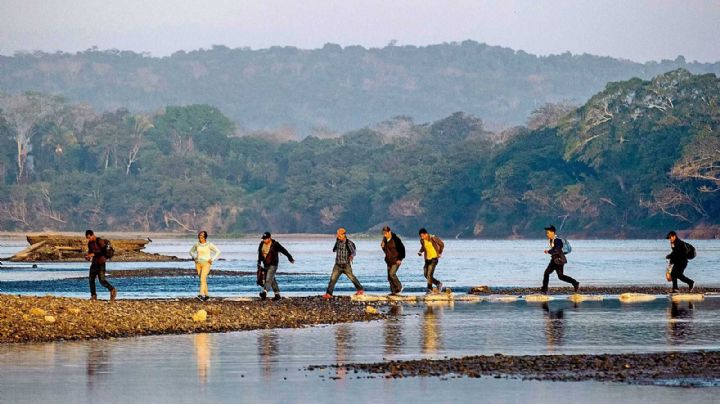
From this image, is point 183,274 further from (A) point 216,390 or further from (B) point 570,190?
(B) point 570,190

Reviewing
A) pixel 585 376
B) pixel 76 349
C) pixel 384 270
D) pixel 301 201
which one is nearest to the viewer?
pixel 585 376

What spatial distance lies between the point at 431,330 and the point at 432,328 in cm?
49

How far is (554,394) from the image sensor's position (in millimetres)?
17078

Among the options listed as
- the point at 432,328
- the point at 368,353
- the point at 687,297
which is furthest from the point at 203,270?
the point at 687,297

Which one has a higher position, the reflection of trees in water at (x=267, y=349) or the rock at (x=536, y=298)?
the rock at (x=536, y=298)

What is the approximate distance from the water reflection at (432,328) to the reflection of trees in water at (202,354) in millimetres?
3351

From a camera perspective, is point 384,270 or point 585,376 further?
point 384,270

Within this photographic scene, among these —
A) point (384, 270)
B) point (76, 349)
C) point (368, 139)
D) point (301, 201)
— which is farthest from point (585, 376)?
point (368, 139)

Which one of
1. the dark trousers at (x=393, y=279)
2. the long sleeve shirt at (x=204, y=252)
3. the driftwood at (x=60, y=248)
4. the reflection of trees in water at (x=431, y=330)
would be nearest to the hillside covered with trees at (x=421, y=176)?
the driftwood at (x=60, y=248)

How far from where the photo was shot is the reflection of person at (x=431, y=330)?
23.1 meters

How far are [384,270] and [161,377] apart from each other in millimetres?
44607

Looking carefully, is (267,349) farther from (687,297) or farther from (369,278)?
(369,278)

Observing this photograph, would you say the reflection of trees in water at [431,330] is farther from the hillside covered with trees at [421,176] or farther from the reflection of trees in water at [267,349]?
the hillside covered with trees at [421,176]

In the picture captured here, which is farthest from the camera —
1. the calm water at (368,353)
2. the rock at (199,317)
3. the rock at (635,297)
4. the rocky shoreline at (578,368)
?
the rock at (635,297)
